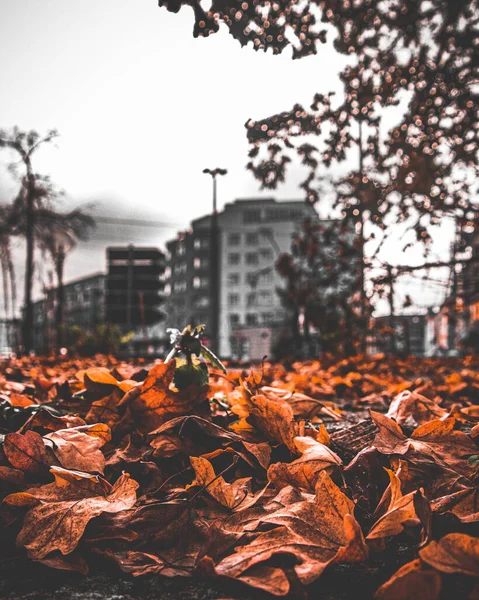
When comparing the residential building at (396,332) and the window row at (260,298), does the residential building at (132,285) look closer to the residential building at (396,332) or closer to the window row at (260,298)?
the residential building at (396,332)

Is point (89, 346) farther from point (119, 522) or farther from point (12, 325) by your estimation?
point (119, 522)

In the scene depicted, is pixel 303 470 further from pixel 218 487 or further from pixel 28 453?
pixel 28 453

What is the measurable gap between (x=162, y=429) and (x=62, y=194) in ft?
39.5

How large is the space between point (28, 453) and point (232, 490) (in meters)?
0.39

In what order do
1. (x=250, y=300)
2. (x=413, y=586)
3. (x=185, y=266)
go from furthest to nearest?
(x=185, y=266), (x=250, y=300), (x=413, y=586)

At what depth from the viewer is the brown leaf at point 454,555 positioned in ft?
1.90

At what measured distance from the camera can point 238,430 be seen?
3.80 ft

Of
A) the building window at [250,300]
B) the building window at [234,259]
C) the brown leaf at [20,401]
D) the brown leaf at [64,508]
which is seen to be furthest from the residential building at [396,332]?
the building window at [234,259]

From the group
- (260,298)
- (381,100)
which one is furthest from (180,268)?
(381,100)

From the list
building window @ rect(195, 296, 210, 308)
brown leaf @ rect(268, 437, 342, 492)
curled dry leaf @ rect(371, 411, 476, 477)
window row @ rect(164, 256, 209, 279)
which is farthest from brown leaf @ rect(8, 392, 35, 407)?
window row @ rect(164, 256, 209, 279)

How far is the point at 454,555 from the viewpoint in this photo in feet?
1.94

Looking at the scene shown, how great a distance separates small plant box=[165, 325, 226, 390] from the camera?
1.24 meters

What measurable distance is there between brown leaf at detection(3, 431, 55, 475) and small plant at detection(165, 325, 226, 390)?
374 millimetres

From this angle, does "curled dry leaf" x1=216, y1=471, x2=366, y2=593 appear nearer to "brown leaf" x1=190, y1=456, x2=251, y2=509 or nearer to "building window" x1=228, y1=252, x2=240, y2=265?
"brown leaf" x1=190, y1=456, x2=251, y2=509
